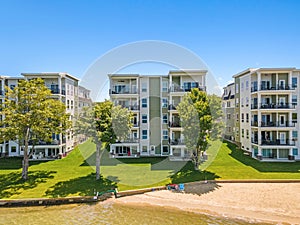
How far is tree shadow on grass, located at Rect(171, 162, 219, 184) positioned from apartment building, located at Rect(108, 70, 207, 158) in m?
7.44

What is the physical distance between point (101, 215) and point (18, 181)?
10.4 m

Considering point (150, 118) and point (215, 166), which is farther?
point (150, 118)

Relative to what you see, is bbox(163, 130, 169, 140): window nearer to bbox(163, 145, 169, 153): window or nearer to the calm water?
bbox(163, 145, 169, 153): window

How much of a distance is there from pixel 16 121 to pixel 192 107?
16.7 meters

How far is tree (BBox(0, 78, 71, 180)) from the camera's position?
1961 centimetres

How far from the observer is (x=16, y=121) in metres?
19.6

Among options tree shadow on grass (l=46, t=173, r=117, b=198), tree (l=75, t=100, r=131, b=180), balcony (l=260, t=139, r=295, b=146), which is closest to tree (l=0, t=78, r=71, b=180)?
tree (l=75, t=100, r=131, b=180)

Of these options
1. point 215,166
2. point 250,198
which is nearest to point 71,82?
point 215,166

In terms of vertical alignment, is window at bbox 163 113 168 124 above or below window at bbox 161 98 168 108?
below

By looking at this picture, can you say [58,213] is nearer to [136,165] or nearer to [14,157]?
[136,165]

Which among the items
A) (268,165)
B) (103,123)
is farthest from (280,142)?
(103,123)

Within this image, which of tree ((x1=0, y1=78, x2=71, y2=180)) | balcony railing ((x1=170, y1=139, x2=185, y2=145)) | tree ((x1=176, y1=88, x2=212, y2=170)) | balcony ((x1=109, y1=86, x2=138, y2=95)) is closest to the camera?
tree ((x1=0, y1=78, x2=71, y2=180))

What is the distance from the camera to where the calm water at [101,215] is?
13.8 metres

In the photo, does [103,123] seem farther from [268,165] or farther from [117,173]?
[268,165]
